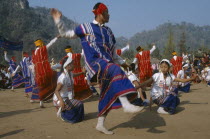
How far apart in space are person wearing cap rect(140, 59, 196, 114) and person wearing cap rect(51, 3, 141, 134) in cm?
186

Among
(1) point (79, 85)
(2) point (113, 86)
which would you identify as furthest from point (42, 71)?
(2) point (113, 86)

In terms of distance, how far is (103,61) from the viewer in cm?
401

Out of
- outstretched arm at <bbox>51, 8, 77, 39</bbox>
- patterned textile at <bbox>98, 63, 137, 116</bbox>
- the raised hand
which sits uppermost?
the raised hand

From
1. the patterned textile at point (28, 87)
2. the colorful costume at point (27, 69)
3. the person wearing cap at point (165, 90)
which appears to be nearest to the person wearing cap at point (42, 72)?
the colorful costume at point (27, 69)

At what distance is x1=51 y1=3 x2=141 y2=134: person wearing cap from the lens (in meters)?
3.93

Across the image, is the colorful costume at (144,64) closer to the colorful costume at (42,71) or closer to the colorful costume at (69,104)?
the colorful costume at (42,71)

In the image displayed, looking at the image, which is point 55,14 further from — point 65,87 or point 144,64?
point 144,64

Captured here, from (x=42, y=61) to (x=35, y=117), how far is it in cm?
218

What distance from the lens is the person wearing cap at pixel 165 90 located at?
5.82 metres

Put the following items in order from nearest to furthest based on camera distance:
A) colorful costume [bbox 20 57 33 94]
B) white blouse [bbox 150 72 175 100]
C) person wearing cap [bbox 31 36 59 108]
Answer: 1. white blouse [bbox 150 72 175 100]
2. person wearing cap [bbox 31 36 59 108]
3. colorful costume [bbox 20 57 33 94]

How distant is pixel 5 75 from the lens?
58.3 ft

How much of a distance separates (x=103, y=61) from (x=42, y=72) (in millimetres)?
4288

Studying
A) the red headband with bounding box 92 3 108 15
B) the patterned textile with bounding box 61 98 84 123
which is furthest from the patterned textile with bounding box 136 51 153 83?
the red headband with bounding box 92 3 108 15

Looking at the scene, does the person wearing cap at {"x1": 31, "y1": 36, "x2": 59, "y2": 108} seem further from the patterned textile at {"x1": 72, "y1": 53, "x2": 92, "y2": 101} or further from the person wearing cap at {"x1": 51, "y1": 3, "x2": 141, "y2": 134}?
the person wearing cap at {"x1": 51, "y1": 3, "x2": 141, "y2": 134}
